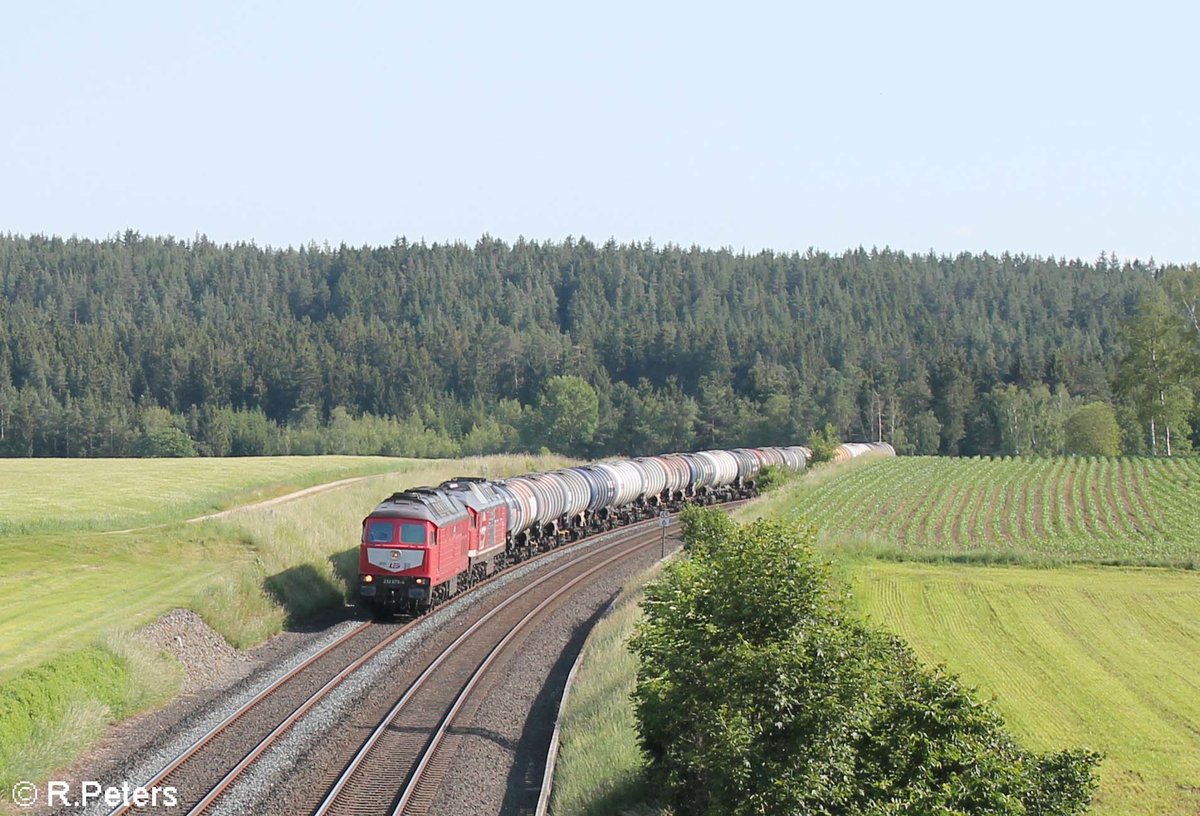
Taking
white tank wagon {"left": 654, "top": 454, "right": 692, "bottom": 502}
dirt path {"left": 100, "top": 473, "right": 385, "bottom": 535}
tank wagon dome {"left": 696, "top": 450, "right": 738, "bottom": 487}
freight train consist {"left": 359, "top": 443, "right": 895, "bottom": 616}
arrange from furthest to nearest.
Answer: tank wagon dome {"left": 696, "top": 450, "right": 738, "bottom": 487} < white tank wagon {"left": 654, "top": 454, "right": 692, "bottom": 502} < dirt path {"left": 100, "top": 473, "right": 385, "bottom": 535} < freight train consist {"left": 359, "top": 443, "right": 895, "bottom": 616}

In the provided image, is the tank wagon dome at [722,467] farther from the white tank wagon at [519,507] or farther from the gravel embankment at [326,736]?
the gravel embankment at [326,736]

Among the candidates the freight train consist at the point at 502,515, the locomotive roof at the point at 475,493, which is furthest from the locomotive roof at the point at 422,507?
the locomotive roof at the point at 475,493

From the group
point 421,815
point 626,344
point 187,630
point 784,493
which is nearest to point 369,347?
point 626,344

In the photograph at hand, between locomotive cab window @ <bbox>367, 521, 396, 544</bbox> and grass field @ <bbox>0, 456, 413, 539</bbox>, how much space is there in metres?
14.3

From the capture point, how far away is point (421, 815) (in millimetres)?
16906

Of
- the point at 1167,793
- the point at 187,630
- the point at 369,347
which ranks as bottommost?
the point at 1167,793

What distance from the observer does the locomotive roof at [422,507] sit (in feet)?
107

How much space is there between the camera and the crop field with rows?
5066 centimetres

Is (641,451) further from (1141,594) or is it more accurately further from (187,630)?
(187,630)

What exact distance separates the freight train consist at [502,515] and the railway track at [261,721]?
1.61 m

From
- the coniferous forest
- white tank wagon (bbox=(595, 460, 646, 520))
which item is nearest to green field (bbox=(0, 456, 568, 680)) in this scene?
white tank wagon (bbox=(595, 460, 646, 520))

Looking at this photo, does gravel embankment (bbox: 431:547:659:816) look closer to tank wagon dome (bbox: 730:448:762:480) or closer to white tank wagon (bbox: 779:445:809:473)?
tank wagon dome (bbox: 730:448:762:480)

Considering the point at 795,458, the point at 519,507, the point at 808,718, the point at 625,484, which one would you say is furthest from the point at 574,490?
the point at 795,458

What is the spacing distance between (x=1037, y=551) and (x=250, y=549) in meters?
33.2
